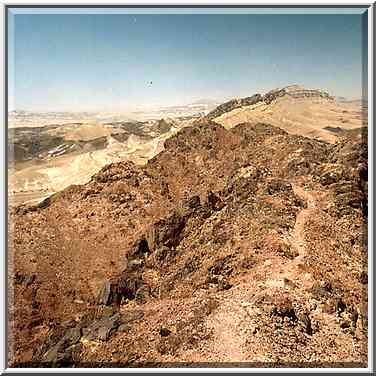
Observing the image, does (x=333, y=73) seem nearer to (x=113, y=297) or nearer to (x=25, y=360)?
(x=113, y=297)

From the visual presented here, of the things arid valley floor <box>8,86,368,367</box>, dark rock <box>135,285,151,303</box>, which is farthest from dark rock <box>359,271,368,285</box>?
dark rock <box>135,285,151,303</box>

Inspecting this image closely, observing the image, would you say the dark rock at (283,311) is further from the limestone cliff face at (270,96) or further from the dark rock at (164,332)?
the limestone cliff face at (270,96)

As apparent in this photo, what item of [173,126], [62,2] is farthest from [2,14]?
[173,126]

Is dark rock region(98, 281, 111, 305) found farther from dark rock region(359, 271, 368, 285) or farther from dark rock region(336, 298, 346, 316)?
dark rock region(359, 271, 368, 285)

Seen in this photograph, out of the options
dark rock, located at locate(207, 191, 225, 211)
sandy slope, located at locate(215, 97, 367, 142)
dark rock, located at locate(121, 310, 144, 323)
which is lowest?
dark rock, located at locate(121, 310, 144, 323)

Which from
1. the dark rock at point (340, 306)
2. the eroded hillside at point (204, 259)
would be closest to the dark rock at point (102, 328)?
the eroded hillside at point (204, 259)

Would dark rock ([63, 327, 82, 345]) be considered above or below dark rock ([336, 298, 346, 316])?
below

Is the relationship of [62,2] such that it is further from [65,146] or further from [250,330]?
[250,330]

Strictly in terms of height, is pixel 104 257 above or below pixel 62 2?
below

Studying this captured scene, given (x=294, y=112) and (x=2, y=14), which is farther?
(x=294, y=112)

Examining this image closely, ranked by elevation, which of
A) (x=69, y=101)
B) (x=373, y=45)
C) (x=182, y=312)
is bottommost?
(x=182, y=312)
